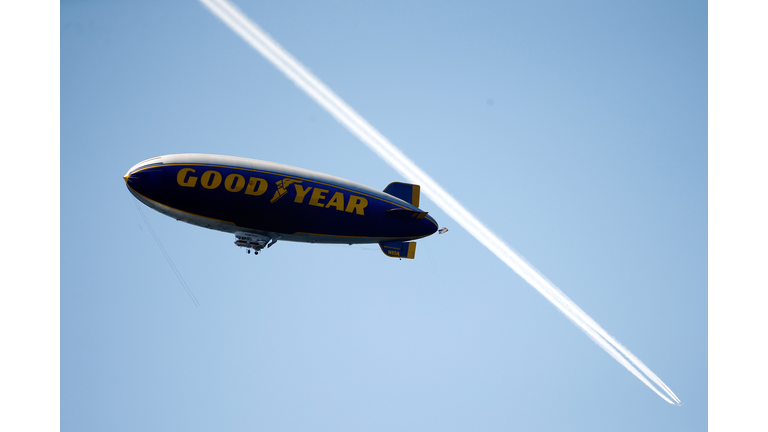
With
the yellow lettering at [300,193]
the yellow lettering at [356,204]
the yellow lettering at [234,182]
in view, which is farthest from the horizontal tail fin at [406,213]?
the yellow lettering at [234,182]

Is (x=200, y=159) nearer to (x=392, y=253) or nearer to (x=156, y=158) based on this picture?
(x=156, y=158)

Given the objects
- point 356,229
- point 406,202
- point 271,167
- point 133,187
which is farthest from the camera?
point 406,202

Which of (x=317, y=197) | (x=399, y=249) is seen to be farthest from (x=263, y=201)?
(x=399, y=249)

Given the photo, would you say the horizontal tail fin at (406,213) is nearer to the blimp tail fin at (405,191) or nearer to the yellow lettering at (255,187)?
the blimp tail fin at (405,191)

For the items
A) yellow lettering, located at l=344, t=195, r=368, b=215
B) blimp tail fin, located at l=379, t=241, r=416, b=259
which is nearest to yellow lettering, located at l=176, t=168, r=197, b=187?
yellow lettering, located at l=344, t=195, r=368, b=215

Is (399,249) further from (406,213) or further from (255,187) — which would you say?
(255,187)

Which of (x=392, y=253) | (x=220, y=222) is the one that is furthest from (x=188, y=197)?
(x=392, y=253)

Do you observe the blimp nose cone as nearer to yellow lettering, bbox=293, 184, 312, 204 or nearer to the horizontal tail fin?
yellow lettering, bbox=293, 184, 312, 204
